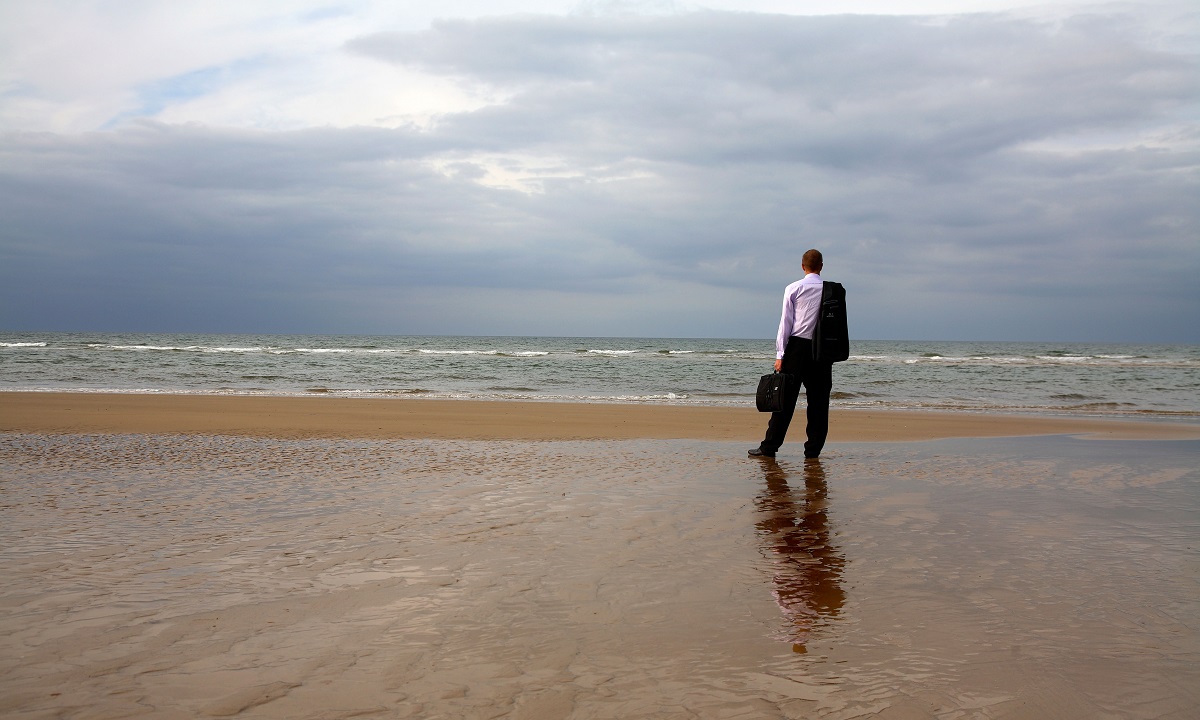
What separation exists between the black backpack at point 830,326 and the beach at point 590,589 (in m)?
1.06

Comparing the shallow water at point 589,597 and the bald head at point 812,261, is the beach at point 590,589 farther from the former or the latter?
the bald head at point 812,261

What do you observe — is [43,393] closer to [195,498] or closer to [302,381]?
[302,381]

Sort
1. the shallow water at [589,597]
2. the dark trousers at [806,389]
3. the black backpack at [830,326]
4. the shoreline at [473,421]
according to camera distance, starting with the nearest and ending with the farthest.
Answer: the shallow water at [589,597]
the black backpack at [830,326]
the dark trousers at [806,389]
the shoreline at [473,421]

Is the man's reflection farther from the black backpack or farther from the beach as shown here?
the black backpack

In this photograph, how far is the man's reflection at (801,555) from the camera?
2.91 meters

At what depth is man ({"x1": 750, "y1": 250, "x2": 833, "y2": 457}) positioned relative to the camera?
7223 millimetres

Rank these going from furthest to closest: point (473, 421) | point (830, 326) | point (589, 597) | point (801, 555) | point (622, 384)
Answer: point (622, 384) → point (473, 421) → point (830, 326) → point (801, 555) → point (589, 597)

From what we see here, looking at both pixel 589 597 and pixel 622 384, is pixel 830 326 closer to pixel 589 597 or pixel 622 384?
pixel 589 597

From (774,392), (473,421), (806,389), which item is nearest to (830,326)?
(806,389)

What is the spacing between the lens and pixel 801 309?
7.28 meters

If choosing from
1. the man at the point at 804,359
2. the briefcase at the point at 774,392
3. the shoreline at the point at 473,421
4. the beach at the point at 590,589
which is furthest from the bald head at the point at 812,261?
the shoreline at the point at 473,421

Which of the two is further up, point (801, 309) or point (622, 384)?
point (801, 309)

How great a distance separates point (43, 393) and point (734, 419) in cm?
1432

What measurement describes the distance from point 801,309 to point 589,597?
4.88m
